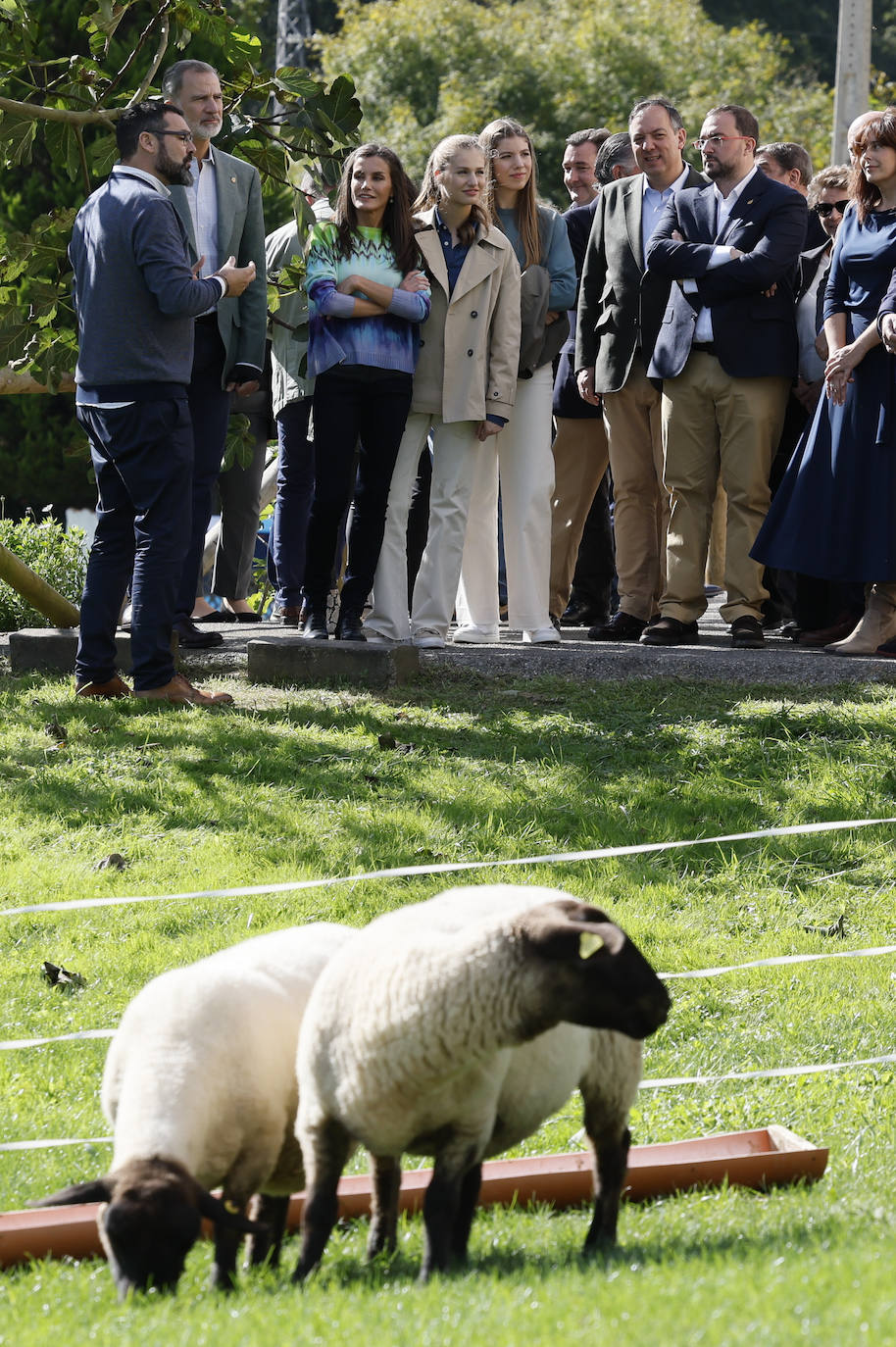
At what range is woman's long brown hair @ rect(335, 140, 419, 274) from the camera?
8.50m

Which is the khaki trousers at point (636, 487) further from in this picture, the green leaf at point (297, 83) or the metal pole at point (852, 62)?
the metal pole at point (852, 62)

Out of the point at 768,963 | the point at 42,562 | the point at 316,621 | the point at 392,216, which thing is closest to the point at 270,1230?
the point at 768,963

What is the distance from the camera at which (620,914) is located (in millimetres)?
5727

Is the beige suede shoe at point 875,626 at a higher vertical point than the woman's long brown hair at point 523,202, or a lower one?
lower

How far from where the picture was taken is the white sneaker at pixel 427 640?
9164 millimetres

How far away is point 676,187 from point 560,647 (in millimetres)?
2587

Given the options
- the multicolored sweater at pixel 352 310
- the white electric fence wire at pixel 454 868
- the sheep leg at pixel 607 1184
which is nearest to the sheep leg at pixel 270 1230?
the sheep leg at pixel 607 1184

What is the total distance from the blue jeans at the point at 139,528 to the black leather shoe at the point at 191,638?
4.23ft

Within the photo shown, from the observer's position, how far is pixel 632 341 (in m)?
9.49

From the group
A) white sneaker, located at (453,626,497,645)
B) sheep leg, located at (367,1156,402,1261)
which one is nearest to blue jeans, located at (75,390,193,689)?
white sneaker, located at (453,626,497,645)

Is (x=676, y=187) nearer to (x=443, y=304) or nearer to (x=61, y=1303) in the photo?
(x=443, y=304)

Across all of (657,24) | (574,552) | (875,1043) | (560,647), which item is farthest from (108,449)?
(657,24)

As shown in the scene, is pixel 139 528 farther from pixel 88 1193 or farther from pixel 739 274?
pixel 88 1193

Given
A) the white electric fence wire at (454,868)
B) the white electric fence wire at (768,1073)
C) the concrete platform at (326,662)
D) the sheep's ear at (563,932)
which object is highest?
the concrete platform at (326,662)
